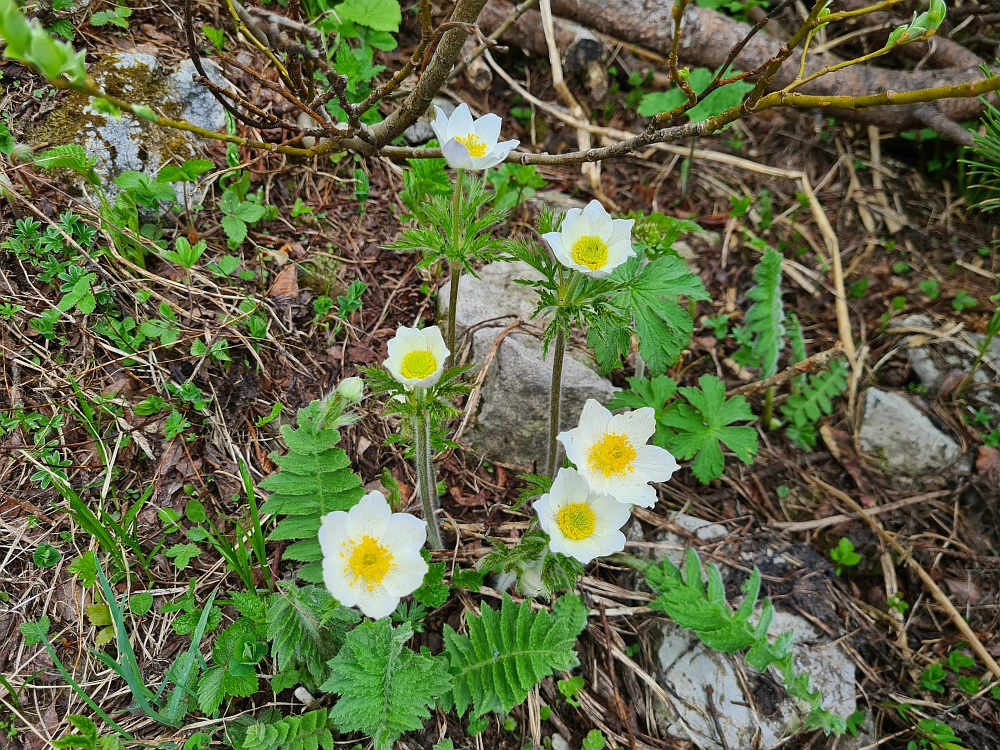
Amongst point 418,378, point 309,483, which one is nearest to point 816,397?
point 418,378

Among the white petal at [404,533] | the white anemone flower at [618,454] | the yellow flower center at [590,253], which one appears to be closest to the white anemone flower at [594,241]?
the yellow flower center at [590,253]

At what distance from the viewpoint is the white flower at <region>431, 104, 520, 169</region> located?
2371 millimetres

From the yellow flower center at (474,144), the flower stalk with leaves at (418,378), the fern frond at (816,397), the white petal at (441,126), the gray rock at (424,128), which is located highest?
the white petal at (441,126)

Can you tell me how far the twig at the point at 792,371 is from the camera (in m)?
3.37

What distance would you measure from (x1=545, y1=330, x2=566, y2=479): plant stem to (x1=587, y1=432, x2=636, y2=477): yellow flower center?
0.33 meters

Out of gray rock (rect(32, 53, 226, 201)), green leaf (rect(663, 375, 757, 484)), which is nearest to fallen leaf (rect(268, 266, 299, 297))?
gray rock (rect(32, 53, 226, 201))

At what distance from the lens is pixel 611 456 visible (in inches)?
93.0

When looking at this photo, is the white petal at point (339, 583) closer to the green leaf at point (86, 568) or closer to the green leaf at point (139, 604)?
the green leaf at point (139, 604)

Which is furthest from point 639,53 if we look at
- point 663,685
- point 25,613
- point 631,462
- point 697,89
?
point 25,613

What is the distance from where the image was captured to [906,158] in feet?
15.9

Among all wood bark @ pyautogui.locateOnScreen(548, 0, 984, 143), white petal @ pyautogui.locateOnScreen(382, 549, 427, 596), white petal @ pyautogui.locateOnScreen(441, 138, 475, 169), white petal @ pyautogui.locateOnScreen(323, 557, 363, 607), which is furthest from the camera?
wood bark @ pyautogui.locateOnScreen(548, 0, 984, 143)

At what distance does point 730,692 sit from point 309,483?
2.00 meters

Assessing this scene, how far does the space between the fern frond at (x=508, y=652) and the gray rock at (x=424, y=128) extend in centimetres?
271

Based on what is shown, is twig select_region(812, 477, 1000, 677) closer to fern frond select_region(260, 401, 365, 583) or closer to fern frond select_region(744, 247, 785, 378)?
fern frond select_region(744, 247, 785, 378)
